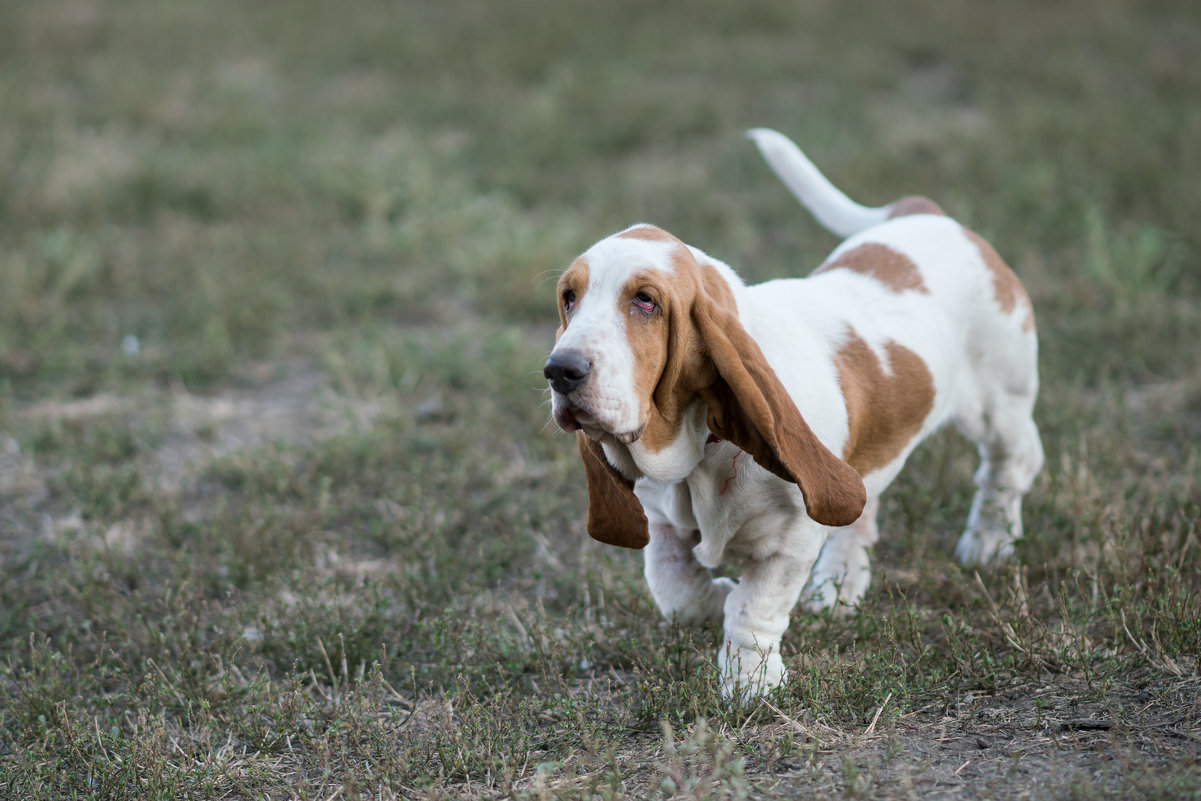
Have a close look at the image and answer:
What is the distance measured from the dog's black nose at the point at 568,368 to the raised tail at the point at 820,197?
1.91 metres

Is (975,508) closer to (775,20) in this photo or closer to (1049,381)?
(1049,381)

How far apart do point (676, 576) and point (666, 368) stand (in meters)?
0.80

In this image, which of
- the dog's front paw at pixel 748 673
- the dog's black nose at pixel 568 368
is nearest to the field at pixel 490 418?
the dog's front paw at pixel 748 673

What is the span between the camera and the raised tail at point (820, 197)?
4023mm

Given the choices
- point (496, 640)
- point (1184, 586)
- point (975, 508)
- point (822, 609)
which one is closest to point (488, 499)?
point (496, 640)

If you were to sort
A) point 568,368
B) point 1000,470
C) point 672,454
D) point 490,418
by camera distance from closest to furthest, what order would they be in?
point 568,368
point 672,454
point 1000,470
point 490,418

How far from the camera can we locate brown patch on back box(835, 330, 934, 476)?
307 centimetres

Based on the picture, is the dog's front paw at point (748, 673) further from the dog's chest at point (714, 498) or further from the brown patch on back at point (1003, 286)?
the brown patch on back at point (1003, 286)

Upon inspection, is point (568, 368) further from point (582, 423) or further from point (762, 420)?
point (762, 420)

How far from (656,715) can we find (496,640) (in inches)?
25.9

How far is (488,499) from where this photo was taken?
4.46m

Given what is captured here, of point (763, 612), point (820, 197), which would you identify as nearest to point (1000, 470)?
point (820, 197)

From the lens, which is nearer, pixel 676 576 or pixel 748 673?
pixel 748 673

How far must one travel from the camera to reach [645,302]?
98.7 inches
